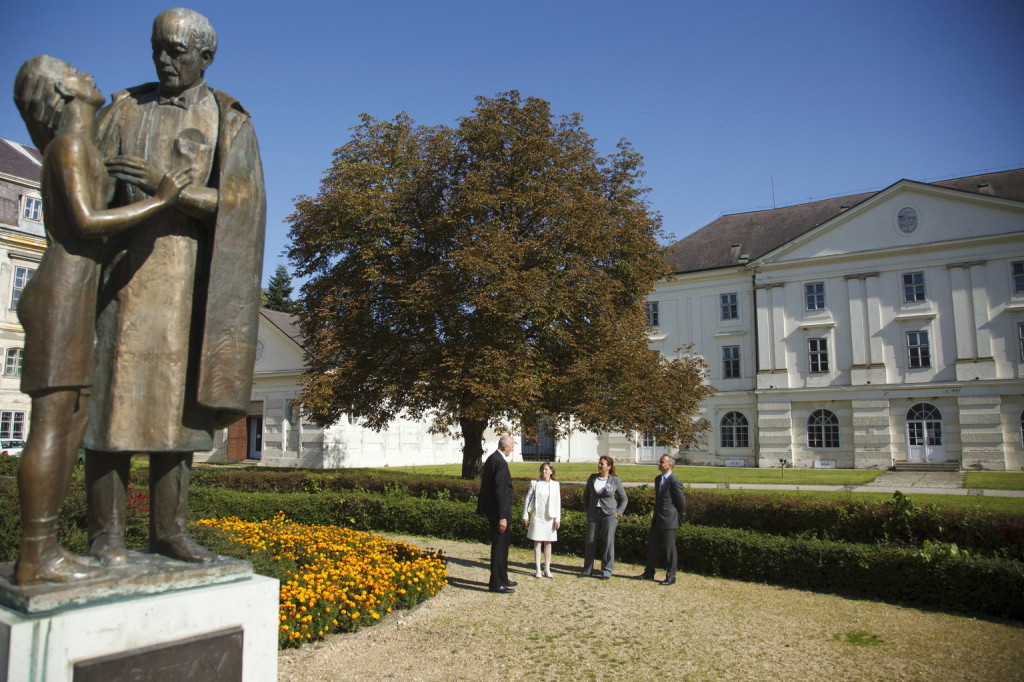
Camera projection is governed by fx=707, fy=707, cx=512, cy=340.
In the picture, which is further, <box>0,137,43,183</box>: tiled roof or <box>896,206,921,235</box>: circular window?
<box>896,206,921,235</box>: circular window

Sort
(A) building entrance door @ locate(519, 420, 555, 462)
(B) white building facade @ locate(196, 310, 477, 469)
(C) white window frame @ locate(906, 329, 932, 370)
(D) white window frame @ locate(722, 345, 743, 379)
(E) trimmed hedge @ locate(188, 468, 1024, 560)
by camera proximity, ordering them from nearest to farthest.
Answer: (E) trimmed hedge @ locate(188, 468, 1024, 560)
(B) white building facade @ locate(196, 310, 477, 469)
(C) white window frame @ locate(906, 329, 932, 370)
(D) white window frame @ locate(722, 345, 743, 379)
(A) building entrance door @ locate(519, 420, 555, 462)

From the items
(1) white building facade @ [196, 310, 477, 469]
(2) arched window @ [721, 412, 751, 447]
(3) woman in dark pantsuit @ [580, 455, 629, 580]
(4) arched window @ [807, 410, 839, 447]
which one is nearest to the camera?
(3) woman in dark pantsuit @ [580, 455, 629, 580]

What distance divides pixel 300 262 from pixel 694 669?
16.2m

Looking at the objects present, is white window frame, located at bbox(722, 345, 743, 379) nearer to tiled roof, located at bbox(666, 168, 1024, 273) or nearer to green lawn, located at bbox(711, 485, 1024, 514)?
tiled roof, located at bbox(666, 168, 1024, 273)

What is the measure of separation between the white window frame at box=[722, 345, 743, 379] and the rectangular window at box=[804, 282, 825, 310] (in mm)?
4480

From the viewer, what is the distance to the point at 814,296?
37500mm

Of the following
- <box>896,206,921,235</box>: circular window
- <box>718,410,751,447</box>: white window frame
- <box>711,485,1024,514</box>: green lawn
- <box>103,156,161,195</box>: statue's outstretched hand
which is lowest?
<box>711,485,1024,514</box>: green lawn

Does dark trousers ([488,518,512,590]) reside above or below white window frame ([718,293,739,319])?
below

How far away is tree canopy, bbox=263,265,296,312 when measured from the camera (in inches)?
2355

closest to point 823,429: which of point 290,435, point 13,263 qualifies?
point 290,435

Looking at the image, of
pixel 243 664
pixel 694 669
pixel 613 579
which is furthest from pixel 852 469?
pixel 243 664

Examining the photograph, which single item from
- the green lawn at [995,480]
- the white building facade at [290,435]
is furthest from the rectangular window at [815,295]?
the white building facade at [290,435]

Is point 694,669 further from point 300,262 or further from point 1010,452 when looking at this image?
point 1010,452

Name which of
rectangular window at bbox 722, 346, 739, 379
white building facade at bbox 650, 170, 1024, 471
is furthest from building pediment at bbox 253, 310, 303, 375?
rectangular window at bbox 722, 346, 739, 379
